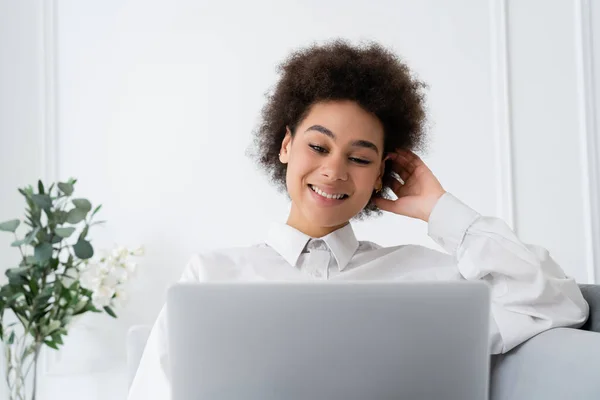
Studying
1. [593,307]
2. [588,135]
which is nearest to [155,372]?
[593,307]

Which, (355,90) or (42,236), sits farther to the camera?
(42,236)

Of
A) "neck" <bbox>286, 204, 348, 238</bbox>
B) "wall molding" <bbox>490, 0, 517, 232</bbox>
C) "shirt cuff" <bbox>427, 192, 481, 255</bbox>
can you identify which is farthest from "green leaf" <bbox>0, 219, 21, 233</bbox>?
"wall molding" <bbox>490, 0, 517, 232</bbox>

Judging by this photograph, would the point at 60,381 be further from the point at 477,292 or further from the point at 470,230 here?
the point at 477,292

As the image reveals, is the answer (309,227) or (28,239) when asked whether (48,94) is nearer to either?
(28,239)

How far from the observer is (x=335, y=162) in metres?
1.73

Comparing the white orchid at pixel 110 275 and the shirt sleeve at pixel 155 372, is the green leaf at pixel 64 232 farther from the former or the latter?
the shirt sleeve at pixel 155 372

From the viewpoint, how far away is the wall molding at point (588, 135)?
2.94m

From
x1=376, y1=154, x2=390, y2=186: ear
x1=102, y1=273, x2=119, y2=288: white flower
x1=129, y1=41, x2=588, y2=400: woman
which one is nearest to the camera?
x1=129, y1=41, x2=588, y2=400: woman

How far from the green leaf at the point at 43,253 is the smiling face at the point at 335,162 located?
145cm

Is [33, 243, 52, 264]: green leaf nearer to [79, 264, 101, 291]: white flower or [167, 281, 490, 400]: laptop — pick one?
[79, 264, 101, 291]: white flower

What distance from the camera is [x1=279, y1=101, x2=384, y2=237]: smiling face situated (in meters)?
1.75

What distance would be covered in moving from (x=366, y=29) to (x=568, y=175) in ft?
3.54

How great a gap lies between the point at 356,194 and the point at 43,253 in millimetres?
1609

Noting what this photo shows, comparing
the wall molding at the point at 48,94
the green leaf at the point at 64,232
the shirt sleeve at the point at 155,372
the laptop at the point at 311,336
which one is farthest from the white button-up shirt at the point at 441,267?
the wall molding at the point at 48,94
